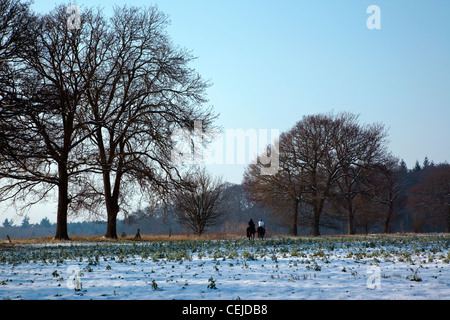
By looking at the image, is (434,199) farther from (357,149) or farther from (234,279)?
(234,279)

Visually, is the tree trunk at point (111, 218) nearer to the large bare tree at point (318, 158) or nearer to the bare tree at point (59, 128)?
the bare tree at point (59, 128)

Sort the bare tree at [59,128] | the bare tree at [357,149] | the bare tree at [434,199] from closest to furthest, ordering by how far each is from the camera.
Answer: the bare tree at [59,128] < the bare tree at [357,149] < the bare tree at [434,199]

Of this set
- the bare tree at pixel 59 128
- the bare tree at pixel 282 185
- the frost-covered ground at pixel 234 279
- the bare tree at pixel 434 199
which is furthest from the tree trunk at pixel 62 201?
the bare tree at pixel 434 199

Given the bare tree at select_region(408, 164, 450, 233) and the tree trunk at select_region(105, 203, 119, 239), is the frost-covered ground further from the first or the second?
the bare tree at select_region(408, 164, 450, 233)

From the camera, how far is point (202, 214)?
171 ft

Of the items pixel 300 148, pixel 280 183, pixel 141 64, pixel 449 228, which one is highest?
pixel 141 64

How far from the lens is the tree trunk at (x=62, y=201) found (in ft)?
95.3

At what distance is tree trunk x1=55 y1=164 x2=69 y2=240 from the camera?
29.1 metres

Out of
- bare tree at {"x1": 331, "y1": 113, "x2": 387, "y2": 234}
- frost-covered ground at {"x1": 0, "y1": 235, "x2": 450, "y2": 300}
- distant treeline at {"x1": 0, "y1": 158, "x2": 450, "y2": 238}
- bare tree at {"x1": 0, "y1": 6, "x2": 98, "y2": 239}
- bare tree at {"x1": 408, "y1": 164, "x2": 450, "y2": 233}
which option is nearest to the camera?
frost-covered ground at {"x1": 0, "y1": 235, "x2": 450, "y2": 300}

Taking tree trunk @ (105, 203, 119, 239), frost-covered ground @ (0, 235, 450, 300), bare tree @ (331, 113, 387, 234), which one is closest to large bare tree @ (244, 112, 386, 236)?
bare tree @ (331, 113, 387, 234)

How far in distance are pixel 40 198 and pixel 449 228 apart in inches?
2535

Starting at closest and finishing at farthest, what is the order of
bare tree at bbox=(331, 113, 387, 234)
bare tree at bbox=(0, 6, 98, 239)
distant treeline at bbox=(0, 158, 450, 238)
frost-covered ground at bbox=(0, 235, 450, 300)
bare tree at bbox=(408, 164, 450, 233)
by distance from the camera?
frost-covered ground at bbox=(0, 235, 450, 300) → bare tree at bbox=(0, 6, 98, 239) → bare tree at bbox=(331, 113, 387, 234) → distant treeline at bbox=(0, 158, 450, 238) → bare tree at bbox=(408, 164, 450, 233)

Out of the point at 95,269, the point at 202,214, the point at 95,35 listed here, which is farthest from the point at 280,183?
the point at 95,269
